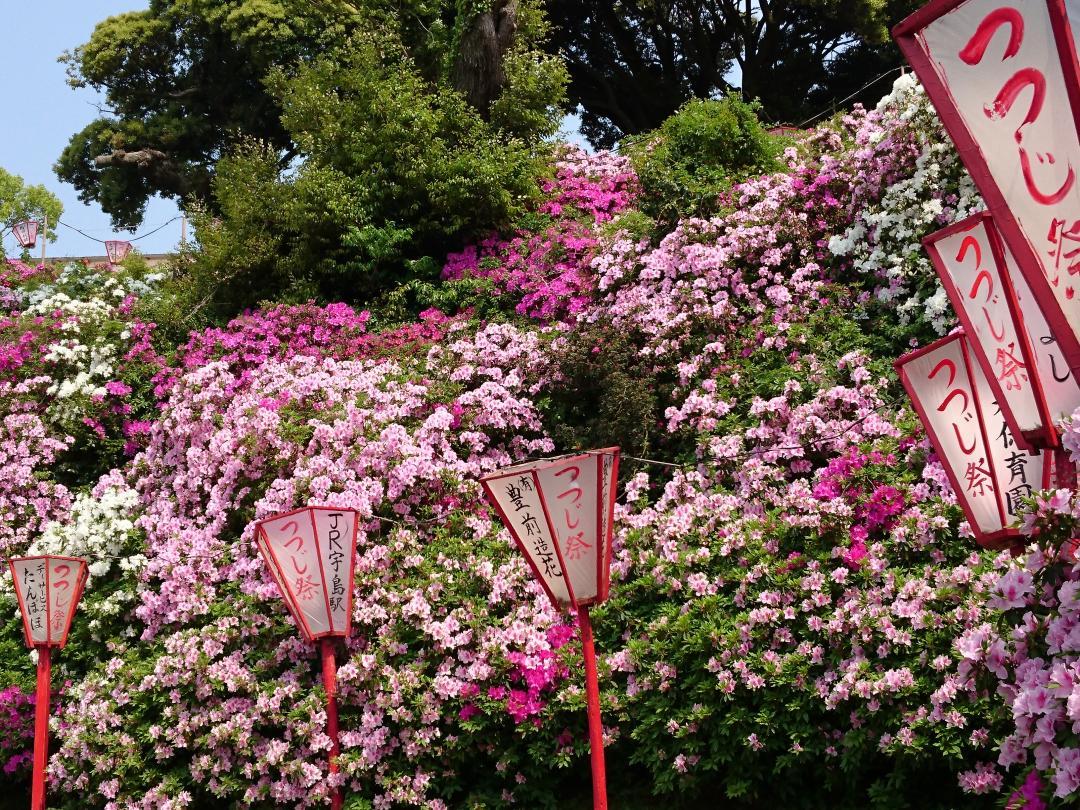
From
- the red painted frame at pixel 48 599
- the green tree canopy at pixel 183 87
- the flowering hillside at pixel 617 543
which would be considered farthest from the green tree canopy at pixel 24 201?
the red painted frame at pixel 48 599

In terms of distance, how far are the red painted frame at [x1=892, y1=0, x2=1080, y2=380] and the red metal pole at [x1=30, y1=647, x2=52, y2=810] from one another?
6.74m

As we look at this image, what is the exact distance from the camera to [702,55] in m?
20.6

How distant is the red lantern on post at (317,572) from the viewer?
20.0ft

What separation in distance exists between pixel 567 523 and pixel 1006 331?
2238mm

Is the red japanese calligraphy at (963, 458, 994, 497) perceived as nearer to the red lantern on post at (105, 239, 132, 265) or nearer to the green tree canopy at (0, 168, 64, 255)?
the red lantern on post at (105, 239, 132, 265)

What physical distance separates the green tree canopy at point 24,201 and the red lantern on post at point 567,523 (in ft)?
104

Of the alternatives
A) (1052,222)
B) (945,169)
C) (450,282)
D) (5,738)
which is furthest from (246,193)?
(1052,222)

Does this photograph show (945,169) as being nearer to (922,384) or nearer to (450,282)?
(922,384)

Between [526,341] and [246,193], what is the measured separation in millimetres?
5381

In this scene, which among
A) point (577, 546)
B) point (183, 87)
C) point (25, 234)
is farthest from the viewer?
point (183, 87)

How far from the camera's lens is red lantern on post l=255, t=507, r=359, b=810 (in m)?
6.09

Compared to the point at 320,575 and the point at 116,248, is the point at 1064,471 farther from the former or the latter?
the point at 116,248

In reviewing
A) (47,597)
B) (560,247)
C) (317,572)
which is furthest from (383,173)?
(317,572)

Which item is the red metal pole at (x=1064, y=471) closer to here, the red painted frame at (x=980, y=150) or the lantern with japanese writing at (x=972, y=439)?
the red painted frame at (x=980, y=150)
